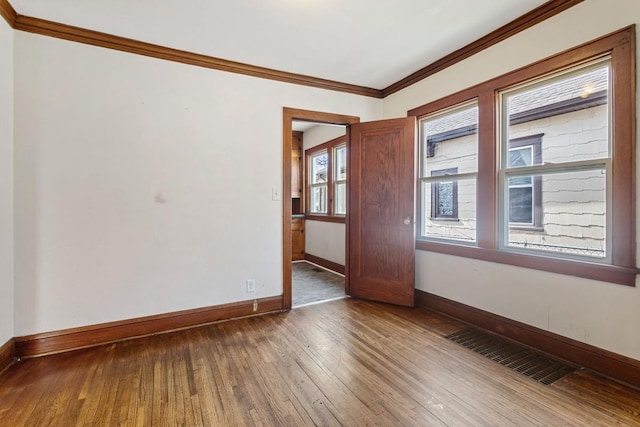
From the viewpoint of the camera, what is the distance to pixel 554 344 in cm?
227

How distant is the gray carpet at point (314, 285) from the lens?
375 cm

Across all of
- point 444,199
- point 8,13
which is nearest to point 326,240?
point 444,199

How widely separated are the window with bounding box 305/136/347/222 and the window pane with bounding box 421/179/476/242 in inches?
64.1

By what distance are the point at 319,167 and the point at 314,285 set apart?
2529mm

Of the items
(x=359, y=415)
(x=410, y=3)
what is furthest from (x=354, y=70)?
(x=359, y=415)

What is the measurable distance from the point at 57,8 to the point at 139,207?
156cm

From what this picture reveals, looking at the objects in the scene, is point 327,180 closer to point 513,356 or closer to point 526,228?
point 526,228

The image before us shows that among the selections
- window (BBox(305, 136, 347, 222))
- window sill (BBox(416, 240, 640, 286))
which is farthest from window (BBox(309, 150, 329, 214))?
window sill (BBox(416, 240, 640, 286))

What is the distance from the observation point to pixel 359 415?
5.49 feet

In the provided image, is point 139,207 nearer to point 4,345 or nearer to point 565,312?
point 4,345

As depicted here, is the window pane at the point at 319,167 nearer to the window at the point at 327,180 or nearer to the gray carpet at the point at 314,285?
the window at the point at 327,180

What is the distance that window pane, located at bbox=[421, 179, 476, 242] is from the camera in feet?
9.91

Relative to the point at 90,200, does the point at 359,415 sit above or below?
below

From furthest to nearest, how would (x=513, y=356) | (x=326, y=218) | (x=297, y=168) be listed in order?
(x=297, y=168) < (x=326, y=218) < (x=513, y=356)
